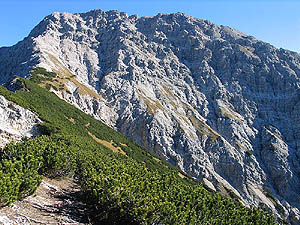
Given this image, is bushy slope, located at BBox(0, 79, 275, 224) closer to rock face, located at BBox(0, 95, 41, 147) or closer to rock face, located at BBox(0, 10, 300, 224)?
rock face, located at BBox(0, 95, 41, 147)

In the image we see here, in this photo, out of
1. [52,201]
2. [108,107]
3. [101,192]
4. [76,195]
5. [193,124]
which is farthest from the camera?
[193,124]

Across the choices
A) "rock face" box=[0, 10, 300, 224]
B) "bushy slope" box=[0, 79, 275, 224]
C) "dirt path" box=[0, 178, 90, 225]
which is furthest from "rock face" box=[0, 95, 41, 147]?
"rock face" box=[0, 10, 300, 224]

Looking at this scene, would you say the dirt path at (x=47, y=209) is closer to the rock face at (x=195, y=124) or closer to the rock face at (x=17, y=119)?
the rock face at (x=17, y=119)

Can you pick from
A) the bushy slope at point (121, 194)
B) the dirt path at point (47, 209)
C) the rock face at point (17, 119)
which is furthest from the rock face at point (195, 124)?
the dirt path at point (47, 209)

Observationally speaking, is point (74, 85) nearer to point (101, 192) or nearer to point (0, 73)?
point (0, 73)

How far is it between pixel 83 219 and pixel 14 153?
10287 mm

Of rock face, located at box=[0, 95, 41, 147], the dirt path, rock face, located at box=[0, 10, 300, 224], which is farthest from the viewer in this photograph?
rock face, located at box=[0, 10, 300, 224]

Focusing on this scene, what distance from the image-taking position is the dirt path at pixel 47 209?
15.6 meters

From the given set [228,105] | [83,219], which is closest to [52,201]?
[83,219]

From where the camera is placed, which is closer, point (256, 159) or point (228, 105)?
point (256, 159)

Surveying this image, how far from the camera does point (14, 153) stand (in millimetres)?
23250

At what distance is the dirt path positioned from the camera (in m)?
15.6

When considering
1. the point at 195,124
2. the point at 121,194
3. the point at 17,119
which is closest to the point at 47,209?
the point at 121,194

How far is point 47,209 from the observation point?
Answer: 19.5 meters
